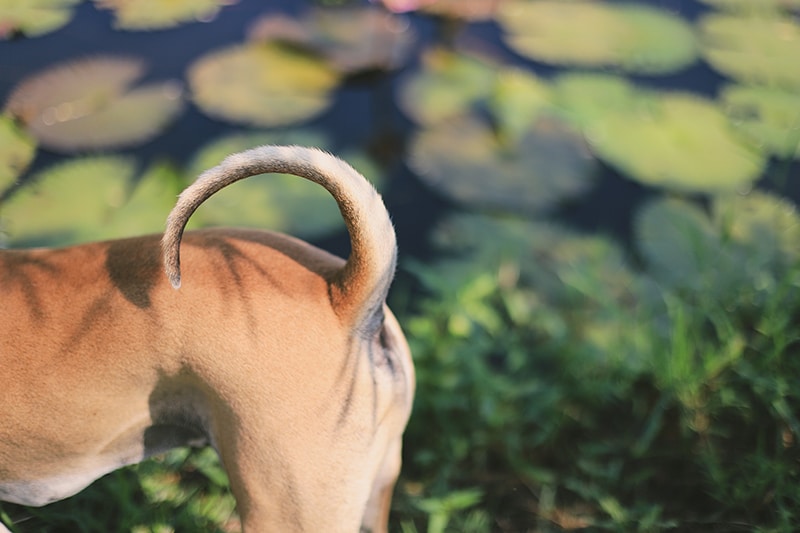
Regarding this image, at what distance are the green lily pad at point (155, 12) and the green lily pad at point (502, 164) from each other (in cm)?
120

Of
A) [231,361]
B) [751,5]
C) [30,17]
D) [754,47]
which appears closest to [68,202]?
[30,17]

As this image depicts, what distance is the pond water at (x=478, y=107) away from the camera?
2.65 meters

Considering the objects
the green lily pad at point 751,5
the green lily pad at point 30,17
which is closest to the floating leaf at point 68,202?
the green lily pad at point 30,17

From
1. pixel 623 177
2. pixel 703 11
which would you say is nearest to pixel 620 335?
pixel 623 177

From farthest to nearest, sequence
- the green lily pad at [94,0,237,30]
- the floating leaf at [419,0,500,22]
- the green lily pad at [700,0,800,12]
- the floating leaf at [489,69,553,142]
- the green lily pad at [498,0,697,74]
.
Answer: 1. the green lily pad at [700,0,800,12]
2. the floating leaf at [419,0,500,22]
3. the green lily pad at [498,0,697,74]
4. the green lily pad at [94,0,237,30]
5. the floating leaf at [489,69,553,142]

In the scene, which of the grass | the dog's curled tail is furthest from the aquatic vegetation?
the dog's curled tail

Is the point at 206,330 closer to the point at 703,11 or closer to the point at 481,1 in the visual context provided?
the point at 481,1

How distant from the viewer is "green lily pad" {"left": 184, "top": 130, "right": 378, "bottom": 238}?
2.39 m

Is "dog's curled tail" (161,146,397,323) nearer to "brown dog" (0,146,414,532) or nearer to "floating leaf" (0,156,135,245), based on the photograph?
"brown dog" (0,146,414,532)

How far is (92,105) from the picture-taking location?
106 inches

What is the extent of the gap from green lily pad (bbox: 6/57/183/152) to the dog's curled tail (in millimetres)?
1704

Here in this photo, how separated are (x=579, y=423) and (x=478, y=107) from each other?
1.45 m

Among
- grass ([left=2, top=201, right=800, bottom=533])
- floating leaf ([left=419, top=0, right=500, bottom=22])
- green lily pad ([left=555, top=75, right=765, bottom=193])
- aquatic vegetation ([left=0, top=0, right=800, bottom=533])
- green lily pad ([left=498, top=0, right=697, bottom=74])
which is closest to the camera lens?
grass ([left=2, top=201, right=800, bottom=533])

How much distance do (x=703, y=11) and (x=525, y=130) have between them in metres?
1.48
